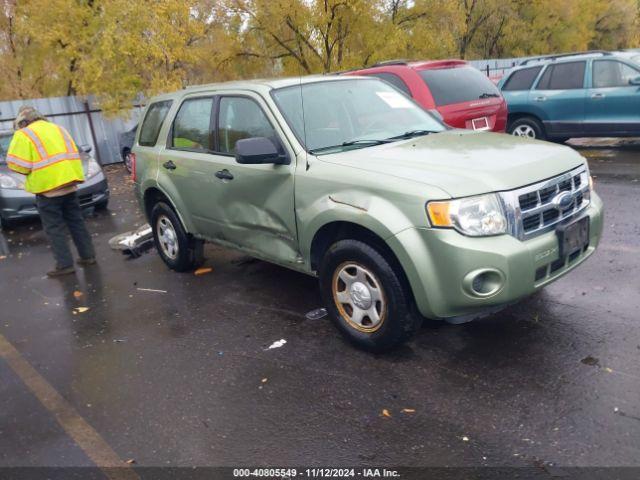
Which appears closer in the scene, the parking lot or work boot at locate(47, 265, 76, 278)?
the parking lot

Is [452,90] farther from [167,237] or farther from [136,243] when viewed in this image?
[136,243]

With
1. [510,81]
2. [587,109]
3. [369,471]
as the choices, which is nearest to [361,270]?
[369,471]

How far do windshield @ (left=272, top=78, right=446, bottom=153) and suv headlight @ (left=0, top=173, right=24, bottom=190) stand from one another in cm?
604

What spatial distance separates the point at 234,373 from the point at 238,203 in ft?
4.94

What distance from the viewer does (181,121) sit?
570cm

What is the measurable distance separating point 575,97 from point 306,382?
8836mm

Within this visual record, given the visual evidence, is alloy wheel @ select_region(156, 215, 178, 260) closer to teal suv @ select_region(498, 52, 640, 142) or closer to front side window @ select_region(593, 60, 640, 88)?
teal suv @ select_region(498, 52, 640, 142)

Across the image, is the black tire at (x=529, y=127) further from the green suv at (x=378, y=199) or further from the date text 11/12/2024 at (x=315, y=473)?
the date text 11/12/2024 at (x=315, y=473)

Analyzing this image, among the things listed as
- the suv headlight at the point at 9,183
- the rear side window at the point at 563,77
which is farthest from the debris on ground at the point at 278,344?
the rear side window at the point at 563,77

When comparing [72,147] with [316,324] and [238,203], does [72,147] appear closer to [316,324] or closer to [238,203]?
[238,203]

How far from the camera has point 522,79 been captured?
37.0 ft

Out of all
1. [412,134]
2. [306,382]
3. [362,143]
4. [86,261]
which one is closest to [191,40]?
[86,261]

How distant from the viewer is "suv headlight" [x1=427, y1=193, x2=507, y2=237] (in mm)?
3402

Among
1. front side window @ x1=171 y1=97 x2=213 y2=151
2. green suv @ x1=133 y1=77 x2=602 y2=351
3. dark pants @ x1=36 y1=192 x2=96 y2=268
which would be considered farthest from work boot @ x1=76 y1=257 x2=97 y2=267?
front side window @ x1=171 y1=97 x2=213 y2=151
